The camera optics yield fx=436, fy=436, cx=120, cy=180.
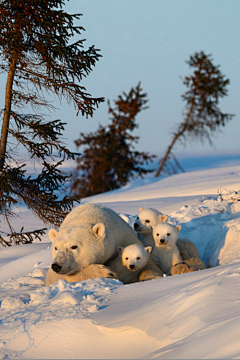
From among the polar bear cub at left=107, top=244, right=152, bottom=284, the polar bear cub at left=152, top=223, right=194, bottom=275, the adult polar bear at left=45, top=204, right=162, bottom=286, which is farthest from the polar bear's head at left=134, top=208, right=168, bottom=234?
the polar bear cub at left=107, top=244, right=152, bottom=284

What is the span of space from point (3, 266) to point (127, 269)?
8.29 ft

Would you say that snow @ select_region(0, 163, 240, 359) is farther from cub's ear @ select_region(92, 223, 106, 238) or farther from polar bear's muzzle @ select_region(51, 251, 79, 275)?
cub's ear @ select_region(92, 223, 106, 238)

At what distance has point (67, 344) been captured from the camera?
341 cm

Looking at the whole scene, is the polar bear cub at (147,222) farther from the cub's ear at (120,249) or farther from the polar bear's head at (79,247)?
the polar bear's head at (79,247)

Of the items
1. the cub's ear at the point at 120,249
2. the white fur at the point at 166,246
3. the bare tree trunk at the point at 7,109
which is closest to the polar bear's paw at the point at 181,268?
the white fur at the point at 166,246

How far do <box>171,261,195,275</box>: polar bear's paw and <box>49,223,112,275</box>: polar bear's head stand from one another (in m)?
0.90

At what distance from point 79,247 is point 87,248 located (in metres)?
0.10

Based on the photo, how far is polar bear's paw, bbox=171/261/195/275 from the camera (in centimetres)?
551

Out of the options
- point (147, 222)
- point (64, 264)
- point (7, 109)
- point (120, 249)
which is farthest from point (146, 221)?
point (7, 109)

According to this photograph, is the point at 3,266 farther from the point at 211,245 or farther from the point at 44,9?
the point at 44,9

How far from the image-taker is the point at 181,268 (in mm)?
5523

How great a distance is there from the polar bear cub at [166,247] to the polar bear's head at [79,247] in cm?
82

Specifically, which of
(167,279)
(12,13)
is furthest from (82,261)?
(12,13)

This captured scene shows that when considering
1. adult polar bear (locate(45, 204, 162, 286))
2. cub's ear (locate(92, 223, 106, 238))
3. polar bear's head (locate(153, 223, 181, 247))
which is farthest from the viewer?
polar bear's head (locate(153, 223, 181, 247))
